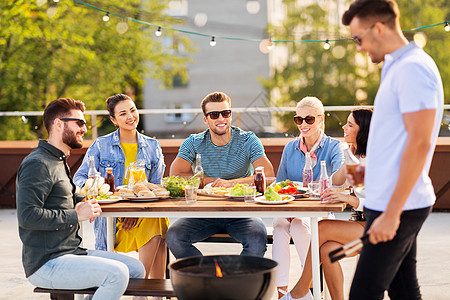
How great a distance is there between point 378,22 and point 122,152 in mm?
2291

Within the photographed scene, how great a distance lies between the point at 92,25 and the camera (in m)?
20.0

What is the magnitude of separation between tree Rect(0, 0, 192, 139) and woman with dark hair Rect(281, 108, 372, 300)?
11.5m

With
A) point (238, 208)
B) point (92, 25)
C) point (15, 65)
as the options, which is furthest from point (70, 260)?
point (92, 25)

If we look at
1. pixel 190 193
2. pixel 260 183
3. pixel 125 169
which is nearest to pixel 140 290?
pixel 190 193

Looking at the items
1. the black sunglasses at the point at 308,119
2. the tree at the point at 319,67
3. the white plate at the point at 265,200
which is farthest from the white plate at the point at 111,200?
the tree at the point at 319,67

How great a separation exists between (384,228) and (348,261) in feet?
9.57

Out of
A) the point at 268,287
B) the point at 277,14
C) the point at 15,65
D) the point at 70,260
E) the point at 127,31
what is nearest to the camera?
the point at 268,287

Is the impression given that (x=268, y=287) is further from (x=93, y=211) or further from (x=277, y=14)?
(x=277, y=14)

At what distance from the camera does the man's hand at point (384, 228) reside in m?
2.03

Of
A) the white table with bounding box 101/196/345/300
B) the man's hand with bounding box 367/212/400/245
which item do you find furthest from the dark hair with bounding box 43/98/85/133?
the man's hand with bounding box 367/212/400/245

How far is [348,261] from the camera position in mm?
4848

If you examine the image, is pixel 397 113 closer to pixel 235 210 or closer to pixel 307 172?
pixel 235 210

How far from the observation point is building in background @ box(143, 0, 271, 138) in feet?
91.1

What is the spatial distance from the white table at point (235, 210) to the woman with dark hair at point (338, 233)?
0.17 m
